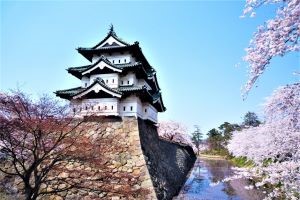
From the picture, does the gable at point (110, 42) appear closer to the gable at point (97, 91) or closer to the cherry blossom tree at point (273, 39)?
the gable at point (97, 91)

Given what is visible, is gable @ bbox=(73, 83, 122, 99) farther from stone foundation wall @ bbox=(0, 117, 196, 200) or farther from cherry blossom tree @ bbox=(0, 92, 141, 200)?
cherry blossom tree @ bbox=(0, 92, 141, 200)

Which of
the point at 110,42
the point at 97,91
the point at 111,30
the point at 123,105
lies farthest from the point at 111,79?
the point at 111,30

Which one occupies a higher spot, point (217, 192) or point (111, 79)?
point (111, 79)

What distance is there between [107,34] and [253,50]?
524 inches

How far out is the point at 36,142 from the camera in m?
7.40

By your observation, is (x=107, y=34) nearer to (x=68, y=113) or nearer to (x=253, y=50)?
(x=68, y=113)

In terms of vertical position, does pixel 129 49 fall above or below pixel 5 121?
above

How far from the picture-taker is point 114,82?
575 inches

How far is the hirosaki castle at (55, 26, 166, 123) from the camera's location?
45.0 ft

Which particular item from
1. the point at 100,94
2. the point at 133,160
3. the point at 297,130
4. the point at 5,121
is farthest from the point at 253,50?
the point at 100,94

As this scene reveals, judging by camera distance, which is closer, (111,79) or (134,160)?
(134,160)

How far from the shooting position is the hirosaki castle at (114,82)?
13.7m

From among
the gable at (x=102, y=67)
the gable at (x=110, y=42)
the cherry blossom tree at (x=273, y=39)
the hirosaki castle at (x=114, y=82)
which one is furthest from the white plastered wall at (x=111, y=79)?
the cherry blossom tree at (x=273, y=39)

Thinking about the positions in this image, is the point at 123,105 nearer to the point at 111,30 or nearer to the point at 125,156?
the point at 125,156
